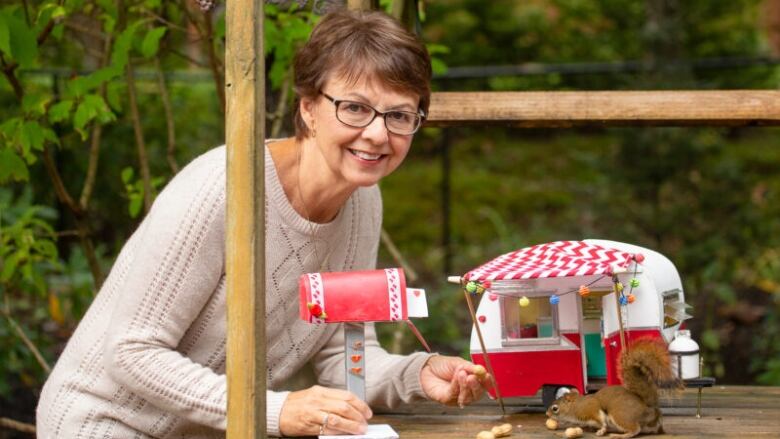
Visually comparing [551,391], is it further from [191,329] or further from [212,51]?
[212,51]

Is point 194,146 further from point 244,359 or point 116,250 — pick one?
point 244,359

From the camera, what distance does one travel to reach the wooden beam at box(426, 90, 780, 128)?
A: 2.53 meters

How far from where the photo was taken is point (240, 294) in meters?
1.71

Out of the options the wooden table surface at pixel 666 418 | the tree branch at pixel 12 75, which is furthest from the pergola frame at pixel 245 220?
the tree branch at pixel 12 75

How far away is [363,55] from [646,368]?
709mm

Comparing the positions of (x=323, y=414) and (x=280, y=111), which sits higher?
(x=280, y=111)

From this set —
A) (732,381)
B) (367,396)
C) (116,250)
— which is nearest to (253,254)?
(367,396)

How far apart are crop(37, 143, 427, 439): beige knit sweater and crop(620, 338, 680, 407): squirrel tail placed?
0.48 m

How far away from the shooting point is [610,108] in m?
2.56

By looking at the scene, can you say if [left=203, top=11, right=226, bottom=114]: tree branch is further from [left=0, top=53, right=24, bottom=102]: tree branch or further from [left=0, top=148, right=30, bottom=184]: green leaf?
[left=0, top=148, right=30, bottom=184]: green leaf

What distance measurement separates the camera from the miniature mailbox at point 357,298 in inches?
80.4

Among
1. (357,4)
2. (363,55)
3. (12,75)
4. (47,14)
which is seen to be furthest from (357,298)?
(12,75)

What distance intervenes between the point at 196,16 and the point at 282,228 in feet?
4.63

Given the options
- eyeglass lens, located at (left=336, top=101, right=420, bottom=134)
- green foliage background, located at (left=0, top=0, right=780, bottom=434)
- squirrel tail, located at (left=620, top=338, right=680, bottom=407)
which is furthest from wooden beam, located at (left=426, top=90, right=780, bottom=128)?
squirrel tail, located at (left=620, top=338, right=680, bottom=407)
